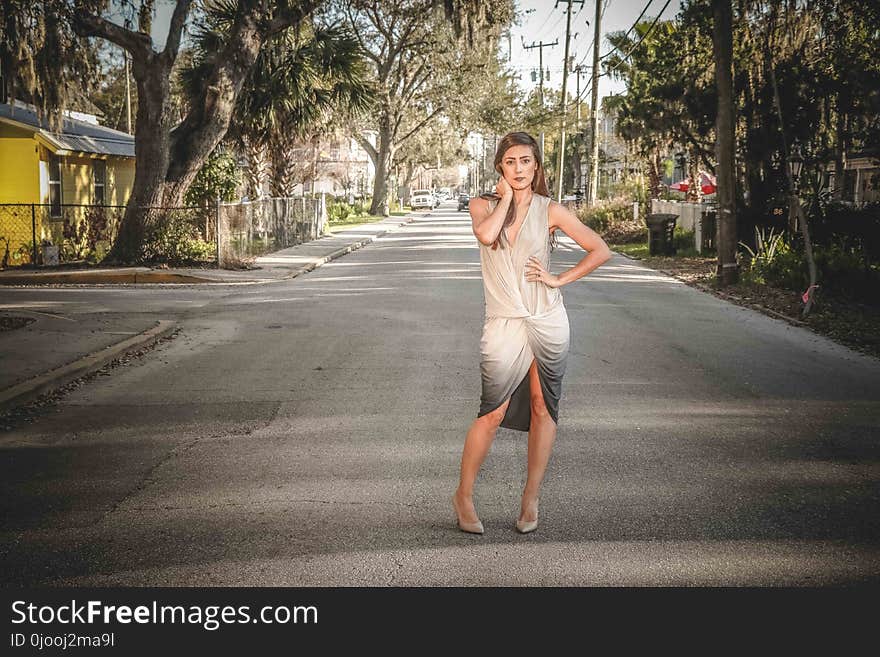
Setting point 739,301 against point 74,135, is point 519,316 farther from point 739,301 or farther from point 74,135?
point 74,135

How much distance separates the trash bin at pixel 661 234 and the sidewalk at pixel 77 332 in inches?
387

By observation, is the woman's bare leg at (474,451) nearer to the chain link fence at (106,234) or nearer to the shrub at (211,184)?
the chain link fence at (106,234)

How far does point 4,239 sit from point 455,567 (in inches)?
784

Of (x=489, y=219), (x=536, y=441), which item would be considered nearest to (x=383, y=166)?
(x=536, y=441)

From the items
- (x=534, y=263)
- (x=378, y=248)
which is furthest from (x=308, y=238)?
(x=534, y=263)

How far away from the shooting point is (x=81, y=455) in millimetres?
6648

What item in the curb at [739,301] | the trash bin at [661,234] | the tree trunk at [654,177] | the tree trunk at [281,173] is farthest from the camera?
the tree trunk at [654,177]

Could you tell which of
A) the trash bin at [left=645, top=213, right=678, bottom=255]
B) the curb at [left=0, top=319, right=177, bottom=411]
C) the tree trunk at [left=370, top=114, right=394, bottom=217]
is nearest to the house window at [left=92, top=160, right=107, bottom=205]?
the trash bin at [left=645, top=213, right=678, bottom=255]

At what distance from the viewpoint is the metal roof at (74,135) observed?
22.7 metres

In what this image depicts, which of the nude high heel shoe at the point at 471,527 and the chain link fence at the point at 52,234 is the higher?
the chain link fence at the point at 52,234

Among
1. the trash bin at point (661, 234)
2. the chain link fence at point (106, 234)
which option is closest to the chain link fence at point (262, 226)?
the chain link fence at point (106, 234)

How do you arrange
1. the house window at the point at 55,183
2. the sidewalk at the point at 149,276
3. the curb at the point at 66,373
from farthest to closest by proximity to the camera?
the house window at the point at 55,183 → the sidewalk at the point at 149,276 → the curb at the point at 66,373

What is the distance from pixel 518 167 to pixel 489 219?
0.29 meters

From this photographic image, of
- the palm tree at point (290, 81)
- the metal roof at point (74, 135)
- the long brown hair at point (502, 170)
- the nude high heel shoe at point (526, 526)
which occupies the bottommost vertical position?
the nude high heel shoe at point (526, 526)
